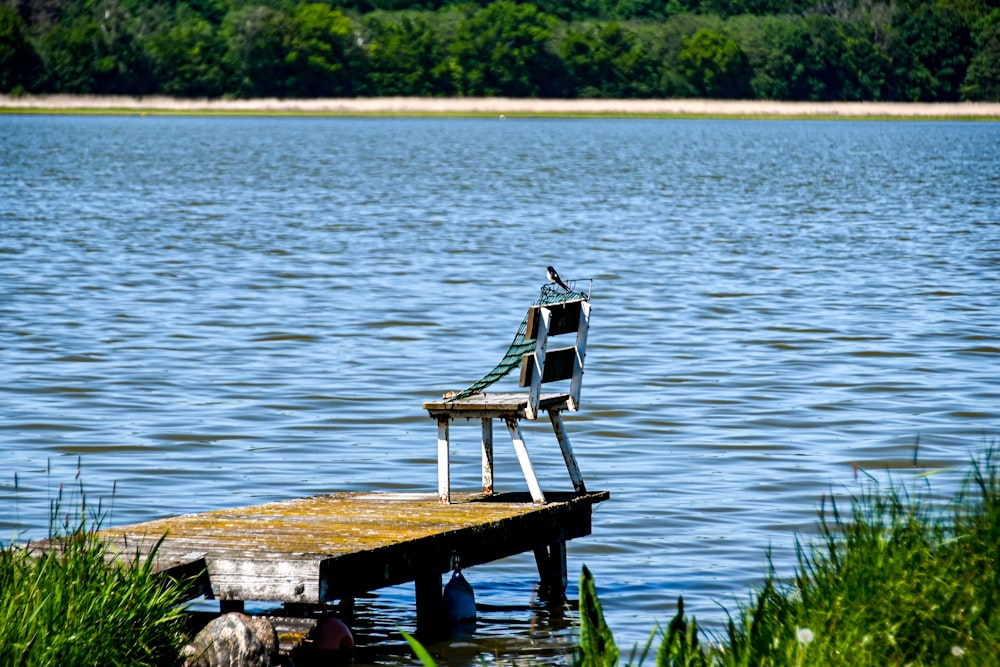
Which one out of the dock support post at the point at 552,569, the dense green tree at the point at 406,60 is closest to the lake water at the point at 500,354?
the dock support post at the point at 552,569

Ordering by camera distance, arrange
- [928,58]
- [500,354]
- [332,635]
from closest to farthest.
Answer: [332,635] < [500,354] < [928,58]

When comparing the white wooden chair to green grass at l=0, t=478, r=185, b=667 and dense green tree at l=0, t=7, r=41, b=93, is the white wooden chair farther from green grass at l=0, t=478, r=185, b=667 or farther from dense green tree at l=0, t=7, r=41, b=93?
dense green tree at l=0, t=7, r=41, b=93

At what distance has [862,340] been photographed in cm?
1853

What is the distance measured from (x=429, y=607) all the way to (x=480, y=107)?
126 metres

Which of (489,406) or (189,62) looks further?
(189,62)

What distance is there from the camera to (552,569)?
30.7ft

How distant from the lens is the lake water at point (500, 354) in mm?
10602

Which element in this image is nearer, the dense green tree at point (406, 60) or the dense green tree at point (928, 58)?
the dense green tree at point (406, 60)

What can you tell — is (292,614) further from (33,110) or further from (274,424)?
(33,110)

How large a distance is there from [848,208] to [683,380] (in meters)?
26.4

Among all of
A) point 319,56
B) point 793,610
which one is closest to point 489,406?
point 793,610

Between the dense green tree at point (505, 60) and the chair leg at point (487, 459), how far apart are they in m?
129

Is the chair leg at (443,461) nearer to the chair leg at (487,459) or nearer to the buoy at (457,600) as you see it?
the chair leg at (487,459)

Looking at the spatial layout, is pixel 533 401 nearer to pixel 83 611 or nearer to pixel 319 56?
pixel 83 611
